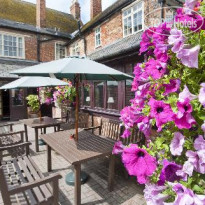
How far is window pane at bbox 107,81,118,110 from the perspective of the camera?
7.43 metres

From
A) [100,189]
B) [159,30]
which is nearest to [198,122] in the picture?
[159,30]

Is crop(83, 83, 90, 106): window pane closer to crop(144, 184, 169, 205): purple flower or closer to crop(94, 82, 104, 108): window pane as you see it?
crop(94, 82, 104, 108): window pane

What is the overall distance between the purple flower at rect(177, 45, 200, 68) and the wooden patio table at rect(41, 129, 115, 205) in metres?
2.32

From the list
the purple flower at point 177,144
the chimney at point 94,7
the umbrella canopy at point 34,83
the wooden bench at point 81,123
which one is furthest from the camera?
the chimney at point 94,7

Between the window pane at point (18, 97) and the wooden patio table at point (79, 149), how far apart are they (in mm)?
10443

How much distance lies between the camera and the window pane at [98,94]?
8398mm

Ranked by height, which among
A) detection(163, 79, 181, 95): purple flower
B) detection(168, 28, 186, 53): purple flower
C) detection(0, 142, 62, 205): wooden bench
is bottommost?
detection(0, 142, 62, 205): wooden bench

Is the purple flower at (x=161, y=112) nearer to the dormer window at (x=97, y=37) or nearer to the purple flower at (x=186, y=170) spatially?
the purple flower at (x=186, y=170)

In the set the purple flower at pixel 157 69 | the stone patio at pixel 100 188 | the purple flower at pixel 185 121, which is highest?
the purple flower at pixel 157 69

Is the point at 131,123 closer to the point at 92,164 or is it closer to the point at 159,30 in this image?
the point at 159,30

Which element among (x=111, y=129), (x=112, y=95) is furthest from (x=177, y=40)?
(x=112, y=95)

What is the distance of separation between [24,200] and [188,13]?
2.92m

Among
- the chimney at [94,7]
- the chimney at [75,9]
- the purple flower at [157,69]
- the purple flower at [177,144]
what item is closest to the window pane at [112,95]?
the purple flower at [157,69]

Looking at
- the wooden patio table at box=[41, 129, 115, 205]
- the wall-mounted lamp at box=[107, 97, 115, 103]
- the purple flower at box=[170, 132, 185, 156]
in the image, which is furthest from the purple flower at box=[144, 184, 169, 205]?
the wall-mounted lamp at box=[107, 97, 115, 103]
